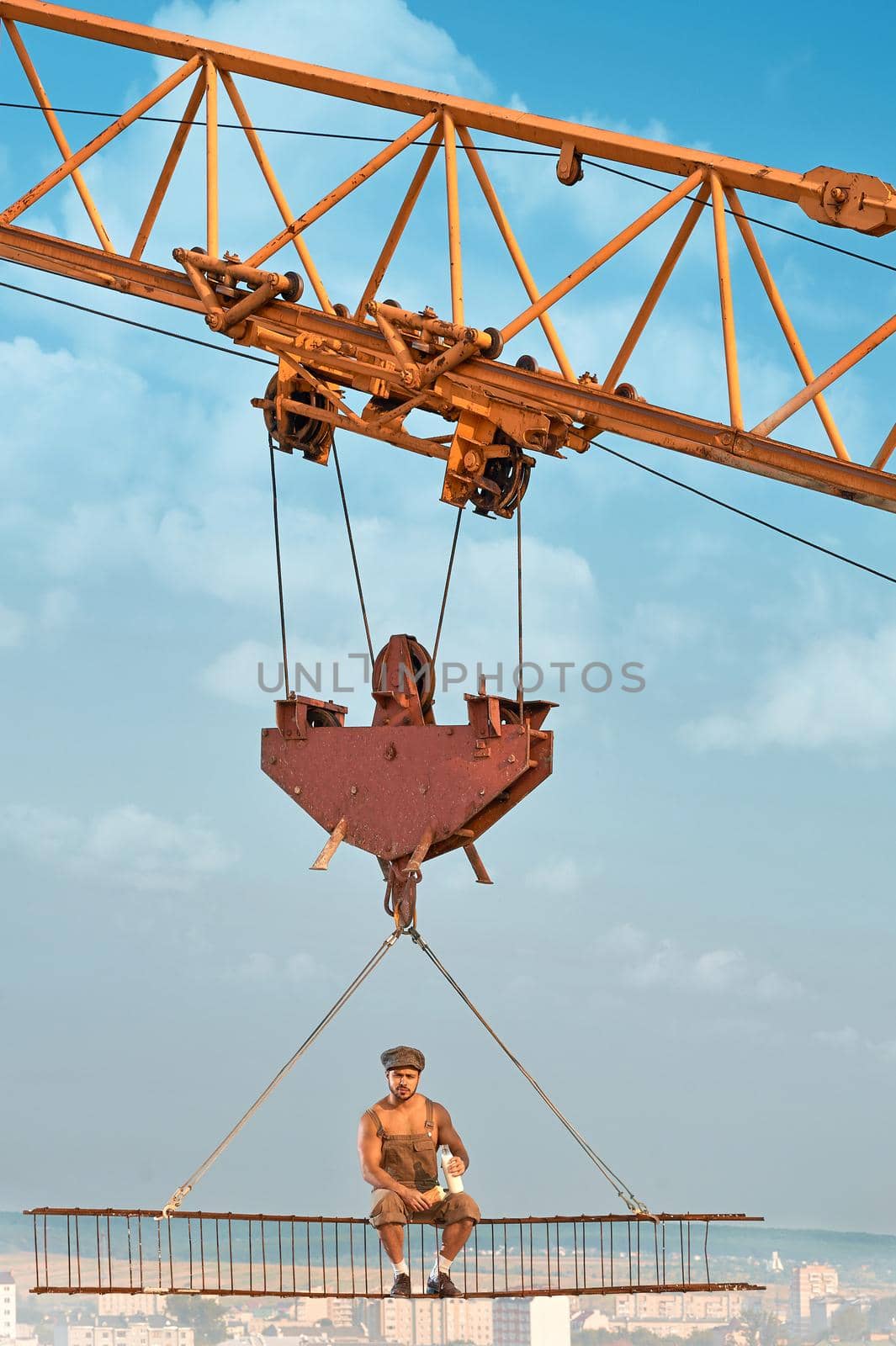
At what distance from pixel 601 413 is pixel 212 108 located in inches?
119

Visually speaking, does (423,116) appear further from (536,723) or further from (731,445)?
(536,723)

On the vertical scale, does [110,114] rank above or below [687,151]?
above

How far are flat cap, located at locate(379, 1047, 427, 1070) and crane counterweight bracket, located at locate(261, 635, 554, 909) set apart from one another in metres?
0.79

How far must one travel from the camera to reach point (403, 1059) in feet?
41.4

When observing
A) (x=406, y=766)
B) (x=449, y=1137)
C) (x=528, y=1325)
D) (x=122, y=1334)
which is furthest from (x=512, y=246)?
(x=122, y=1334)

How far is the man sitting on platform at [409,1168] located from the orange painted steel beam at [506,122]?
17.7 ft

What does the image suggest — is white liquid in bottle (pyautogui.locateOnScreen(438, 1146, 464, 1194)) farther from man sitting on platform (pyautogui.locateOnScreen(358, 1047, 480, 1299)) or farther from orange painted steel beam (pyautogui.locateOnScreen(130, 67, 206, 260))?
orange painted steel beam (pyautogui.locateOnScreen(130, 67, 206, 260))

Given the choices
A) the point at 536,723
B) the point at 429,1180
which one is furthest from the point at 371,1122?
the point at 536,723

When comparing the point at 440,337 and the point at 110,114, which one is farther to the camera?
the point at 110,114

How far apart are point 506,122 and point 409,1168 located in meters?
6.06

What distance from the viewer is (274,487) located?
13.2 m

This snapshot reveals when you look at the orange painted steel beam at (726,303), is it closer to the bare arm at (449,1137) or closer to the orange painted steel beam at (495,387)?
the orange painted steel beam at (495,387)

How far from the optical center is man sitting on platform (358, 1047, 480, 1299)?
40.1ft

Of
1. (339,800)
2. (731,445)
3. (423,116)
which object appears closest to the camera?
(731,445)
